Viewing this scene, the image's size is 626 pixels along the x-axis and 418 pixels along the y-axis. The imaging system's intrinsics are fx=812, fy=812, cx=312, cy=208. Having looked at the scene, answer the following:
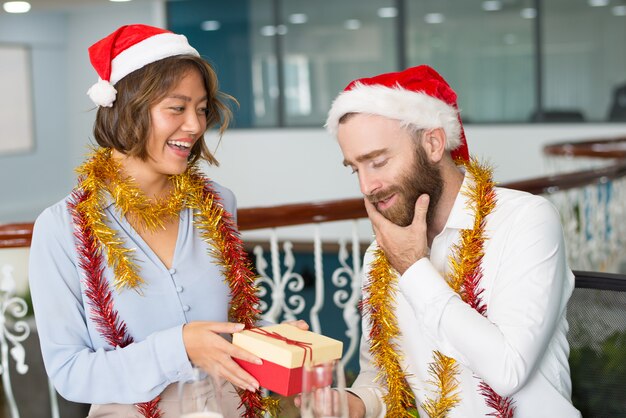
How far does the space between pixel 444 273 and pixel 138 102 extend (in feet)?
2.72

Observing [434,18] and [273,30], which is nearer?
[434,18]

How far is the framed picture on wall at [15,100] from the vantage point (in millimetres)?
13133

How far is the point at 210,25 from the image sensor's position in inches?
445

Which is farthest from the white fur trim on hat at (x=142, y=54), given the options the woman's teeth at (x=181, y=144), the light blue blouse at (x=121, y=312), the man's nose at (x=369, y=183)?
the man's nose at (x=369, y=183)

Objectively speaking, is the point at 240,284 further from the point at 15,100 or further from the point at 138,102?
the point at 15,100

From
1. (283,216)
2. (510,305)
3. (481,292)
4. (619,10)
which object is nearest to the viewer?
(510,305)

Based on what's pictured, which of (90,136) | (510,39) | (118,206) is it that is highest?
(510,39)

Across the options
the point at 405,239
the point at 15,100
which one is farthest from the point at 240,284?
the point at 15,100

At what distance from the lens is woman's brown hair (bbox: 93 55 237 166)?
6.23ft

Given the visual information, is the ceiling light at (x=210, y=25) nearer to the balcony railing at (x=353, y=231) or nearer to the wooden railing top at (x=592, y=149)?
the balcony railing at (x=353, y=231)

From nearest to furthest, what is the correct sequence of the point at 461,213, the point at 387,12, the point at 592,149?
1. the point at 461,213
2. the point at 592,149
3. the point at 387,12

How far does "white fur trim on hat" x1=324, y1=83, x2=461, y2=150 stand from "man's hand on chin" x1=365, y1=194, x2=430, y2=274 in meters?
0.19

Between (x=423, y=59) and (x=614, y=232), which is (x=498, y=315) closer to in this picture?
(x=614, y=232)

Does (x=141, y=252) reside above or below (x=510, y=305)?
above
